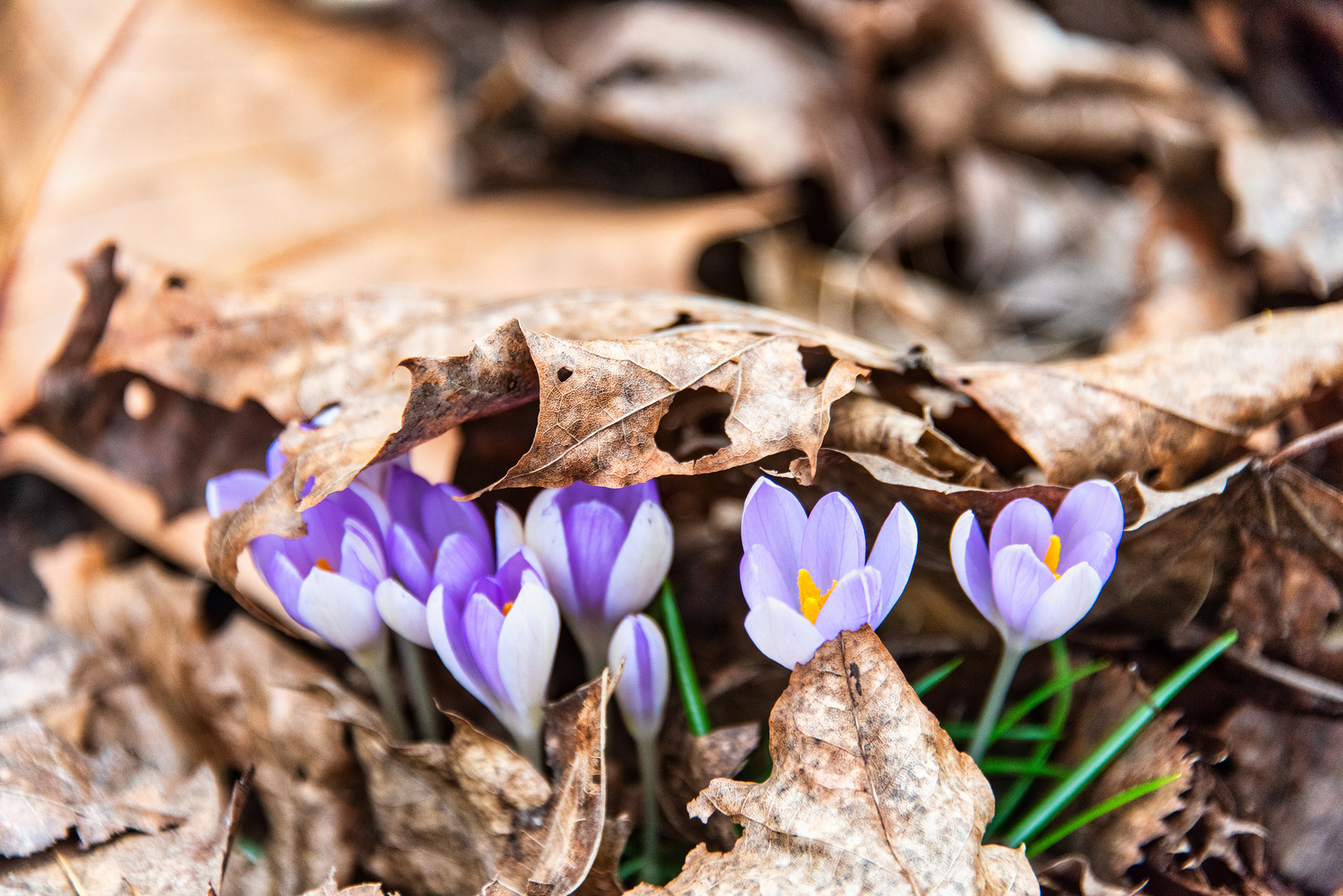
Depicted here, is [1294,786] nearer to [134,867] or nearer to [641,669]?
[641,669]

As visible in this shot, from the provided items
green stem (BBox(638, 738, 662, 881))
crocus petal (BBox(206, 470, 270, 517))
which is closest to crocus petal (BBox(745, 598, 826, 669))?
green stem (BBox(638, 738, 662, 881))

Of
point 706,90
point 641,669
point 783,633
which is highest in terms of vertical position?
point 706,90

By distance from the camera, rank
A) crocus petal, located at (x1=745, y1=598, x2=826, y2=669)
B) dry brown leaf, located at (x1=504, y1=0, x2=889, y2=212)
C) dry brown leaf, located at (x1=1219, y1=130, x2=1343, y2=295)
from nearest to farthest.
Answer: crocus petal, located at (x1=745, y1=598, x2=826, y2=669), dry brown leaf, located at (x1=1219, y1=130, x2=1343, y2=295), dry brown leaf, located at (x1=504, y1=0, x2=889, y2=212)

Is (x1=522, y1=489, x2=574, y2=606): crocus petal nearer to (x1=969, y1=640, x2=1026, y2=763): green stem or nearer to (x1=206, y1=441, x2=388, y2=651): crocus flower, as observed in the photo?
(x1=206, y1=441, x2=388, y2=651): crocus flower

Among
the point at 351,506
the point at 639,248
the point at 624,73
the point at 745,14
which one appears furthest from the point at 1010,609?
the point at 745,14

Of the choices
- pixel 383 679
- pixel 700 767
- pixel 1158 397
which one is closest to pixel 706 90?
pixel 1158 397

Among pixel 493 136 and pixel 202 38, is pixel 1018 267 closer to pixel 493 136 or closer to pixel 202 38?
pixel 493 136
